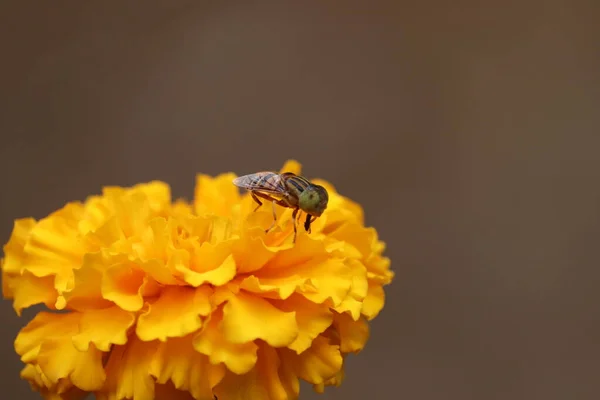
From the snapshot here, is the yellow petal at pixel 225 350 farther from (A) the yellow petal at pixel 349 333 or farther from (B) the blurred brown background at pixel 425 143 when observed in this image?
(B) the blurred brown background at pixel 425 143

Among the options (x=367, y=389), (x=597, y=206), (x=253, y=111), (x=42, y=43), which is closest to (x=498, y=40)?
(x=597, y=206)

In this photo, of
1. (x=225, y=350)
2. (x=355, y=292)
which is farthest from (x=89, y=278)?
(x=355, y=292)

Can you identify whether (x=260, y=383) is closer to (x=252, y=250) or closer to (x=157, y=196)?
(x=252, y=250)

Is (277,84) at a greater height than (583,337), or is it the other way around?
(277,84)

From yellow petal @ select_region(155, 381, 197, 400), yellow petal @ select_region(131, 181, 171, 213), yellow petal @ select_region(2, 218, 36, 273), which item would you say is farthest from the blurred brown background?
yellow petal @ select_region(155, 381, 197, 400)

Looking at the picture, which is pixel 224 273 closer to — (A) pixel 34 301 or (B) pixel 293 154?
(A) pixel 34 301

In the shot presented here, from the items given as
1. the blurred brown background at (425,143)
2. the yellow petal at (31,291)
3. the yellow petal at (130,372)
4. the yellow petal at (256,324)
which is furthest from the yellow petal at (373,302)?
the blurred brown background at (425,143)
